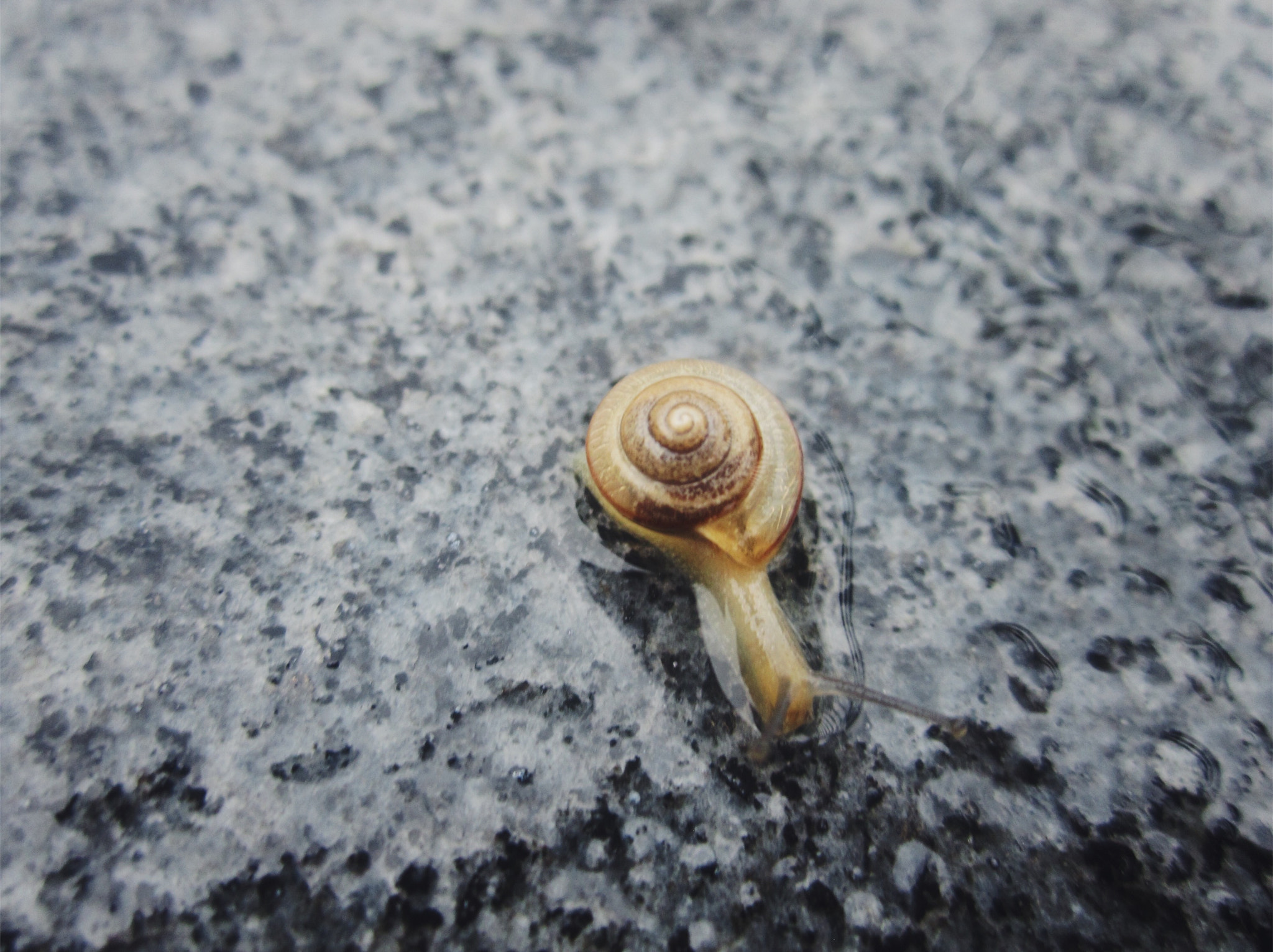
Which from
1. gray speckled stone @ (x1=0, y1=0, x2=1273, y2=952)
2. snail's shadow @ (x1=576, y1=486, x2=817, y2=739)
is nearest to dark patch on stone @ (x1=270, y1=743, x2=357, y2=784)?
gray speckled stone @ (x1=0, y1=0, x2=1273, y2=952)

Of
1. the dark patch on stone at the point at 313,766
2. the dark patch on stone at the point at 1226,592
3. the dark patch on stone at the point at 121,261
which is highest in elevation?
the dark patch on stone at the point at 121,261

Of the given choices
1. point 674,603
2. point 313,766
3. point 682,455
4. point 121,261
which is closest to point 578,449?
point 682,455

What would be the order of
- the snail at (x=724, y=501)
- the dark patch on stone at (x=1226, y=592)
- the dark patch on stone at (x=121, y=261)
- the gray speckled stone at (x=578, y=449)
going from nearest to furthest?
Answer: the gray speckled stone at (x=578, y=449) < the snail at (x=724, y=501) < the dark patch on stone at (x=1226, y=592) < the dark patch on stone at (x=121, y=261)

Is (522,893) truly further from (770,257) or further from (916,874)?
(770,257)

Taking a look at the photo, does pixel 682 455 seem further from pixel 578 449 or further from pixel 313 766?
pixel 313 766

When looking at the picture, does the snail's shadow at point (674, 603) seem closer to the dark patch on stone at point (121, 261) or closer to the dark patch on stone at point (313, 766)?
the dark patch on stone at point (313, 766)

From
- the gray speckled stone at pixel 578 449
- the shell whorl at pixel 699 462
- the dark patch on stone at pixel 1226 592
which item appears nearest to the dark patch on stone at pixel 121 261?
the gray speckled stone at pixel 578 449

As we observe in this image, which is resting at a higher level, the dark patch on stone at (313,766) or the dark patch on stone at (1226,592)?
the dark patch on stone at (1226,592)
